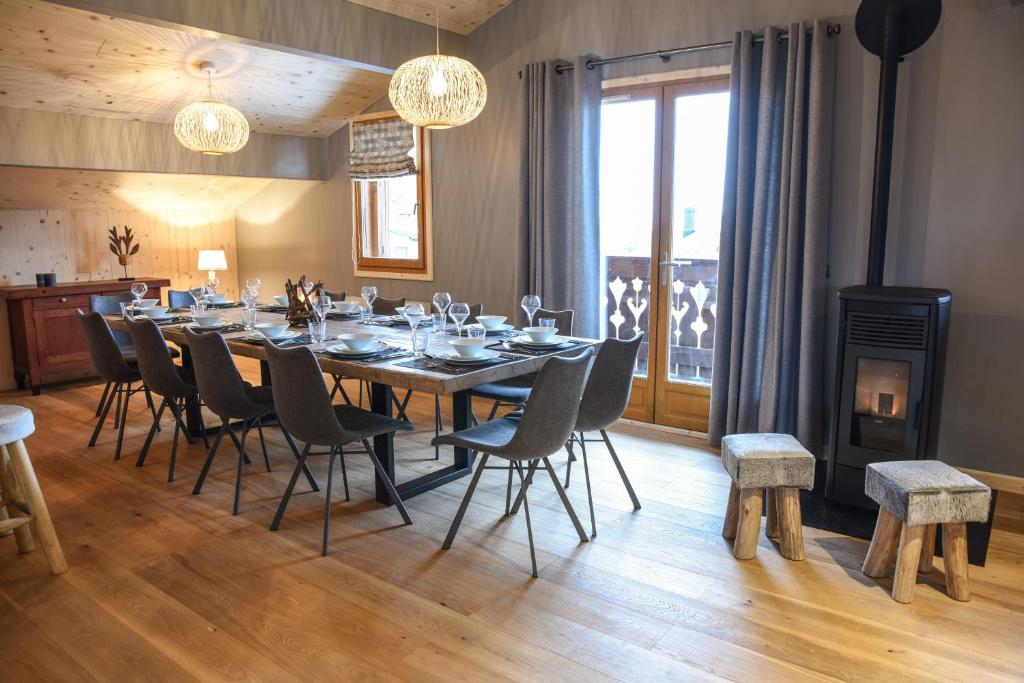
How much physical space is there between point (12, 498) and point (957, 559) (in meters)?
3.49

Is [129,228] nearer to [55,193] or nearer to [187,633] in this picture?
[55,193]

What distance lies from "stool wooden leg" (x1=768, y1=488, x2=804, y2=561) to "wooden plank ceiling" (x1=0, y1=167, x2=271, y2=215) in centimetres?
529

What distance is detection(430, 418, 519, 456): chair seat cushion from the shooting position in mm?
2723

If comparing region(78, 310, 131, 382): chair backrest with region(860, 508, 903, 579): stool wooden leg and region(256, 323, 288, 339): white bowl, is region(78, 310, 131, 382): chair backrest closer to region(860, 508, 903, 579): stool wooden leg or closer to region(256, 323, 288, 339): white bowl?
region(256, 323, 288, 339): white bowl

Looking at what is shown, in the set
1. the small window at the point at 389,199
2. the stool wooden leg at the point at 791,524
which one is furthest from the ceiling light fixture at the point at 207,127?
the stool wooden leg at the point at 791,524

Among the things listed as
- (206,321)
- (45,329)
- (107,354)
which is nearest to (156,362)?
(206,321)

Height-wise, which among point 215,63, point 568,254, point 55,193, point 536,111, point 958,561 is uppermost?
point 215,63

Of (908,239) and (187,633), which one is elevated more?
(908,239)

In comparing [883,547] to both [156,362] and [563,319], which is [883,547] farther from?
[156,362]

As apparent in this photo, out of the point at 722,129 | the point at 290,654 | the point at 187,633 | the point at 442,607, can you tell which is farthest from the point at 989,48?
the point at 187,633

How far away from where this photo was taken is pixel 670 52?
420 centimetres

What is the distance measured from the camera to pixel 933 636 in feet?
7.43

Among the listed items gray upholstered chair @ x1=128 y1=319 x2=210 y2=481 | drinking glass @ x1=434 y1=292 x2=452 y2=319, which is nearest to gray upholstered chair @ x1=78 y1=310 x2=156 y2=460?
gray upholstered chair @ x1=128 y1=319 x2=210 y2=481

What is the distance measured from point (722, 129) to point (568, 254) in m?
1.20
